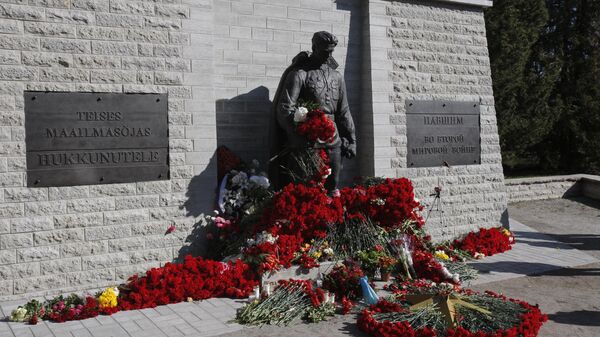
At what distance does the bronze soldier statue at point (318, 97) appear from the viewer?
7277 mm

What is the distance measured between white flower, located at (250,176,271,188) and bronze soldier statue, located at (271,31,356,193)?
0.25 m

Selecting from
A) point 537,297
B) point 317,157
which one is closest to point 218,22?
point 317,157

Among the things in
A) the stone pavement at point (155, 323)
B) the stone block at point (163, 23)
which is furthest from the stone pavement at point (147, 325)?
the stone block at point (163, 23)

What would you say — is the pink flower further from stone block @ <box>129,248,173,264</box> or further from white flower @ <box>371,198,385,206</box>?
white flower @ <box>371,198,385,206</box>

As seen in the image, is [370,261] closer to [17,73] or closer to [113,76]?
[113,76]

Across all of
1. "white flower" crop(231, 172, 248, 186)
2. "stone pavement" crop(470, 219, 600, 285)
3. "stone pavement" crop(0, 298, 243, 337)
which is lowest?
"stone pavement" crop(0, 298, 243, 337)

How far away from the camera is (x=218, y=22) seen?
7.74 m

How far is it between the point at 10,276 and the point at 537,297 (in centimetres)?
575

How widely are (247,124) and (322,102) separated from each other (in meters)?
1.20

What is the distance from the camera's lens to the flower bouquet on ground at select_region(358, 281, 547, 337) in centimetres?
491

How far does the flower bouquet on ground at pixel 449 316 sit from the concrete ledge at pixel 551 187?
7.71 meters

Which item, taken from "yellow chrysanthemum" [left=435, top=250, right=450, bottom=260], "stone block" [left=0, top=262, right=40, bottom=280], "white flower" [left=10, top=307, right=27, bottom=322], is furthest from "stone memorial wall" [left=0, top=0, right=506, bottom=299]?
"yellow chrysanthemum" [left=435, top=250, right=450, bottom=260]

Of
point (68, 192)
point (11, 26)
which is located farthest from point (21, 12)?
point (68, 192)

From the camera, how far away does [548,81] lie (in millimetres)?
16953
